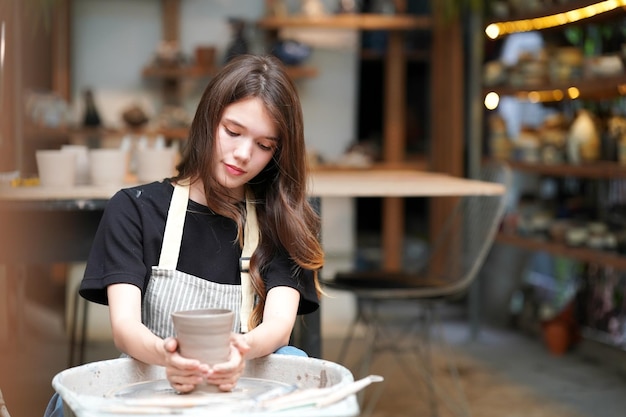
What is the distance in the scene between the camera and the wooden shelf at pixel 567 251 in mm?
4004

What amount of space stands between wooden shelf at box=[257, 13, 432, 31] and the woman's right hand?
4.13 m

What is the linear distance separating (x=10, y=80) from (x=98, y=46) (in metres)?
3.02

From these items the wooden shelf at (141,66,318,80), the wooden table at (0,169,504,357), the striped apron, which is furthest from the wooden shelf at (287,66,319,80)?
the striped apron

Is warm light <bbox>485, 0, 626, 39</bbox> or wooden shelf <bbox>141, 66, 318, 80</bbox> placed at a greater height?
warm light <bbox>485, 0, 626, 39</bbox>

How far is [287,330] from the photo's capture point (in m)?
1.76

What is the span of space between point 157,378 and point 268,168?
1.70 ft

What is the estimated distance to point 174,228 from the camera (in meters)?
1.86

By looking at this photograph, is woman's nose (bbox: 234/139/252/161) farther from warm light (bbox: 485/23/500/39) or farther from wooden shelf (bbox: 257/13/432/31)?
wooden shelf (bbox: 257/13/432/31)

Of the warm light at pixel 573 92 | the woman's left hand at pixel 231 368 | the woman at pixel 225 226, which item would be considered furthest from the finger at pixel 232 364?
the warm light at pixel 573 92

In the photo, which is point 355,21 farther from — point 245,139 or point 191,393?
point 191,393

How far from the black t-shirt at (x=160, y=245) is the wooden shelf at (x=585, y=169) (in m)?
2.45

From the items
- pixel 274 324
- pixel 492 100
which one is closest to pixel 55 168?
pixel 274 324

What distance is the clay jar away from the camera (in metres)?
1.41

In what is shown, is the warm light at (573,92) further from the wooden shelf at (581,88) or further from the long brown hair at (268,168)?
the long brown hair at (268,168)
